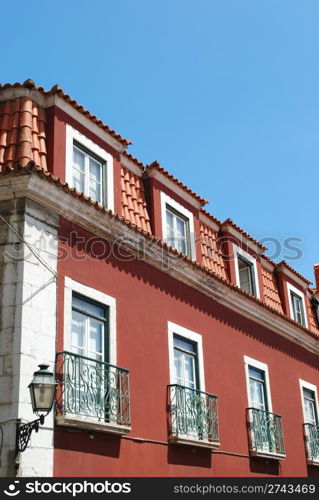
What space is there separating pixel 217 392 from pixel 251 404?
1.52 meters

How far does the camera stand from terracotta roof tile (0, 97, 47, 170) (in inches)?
373

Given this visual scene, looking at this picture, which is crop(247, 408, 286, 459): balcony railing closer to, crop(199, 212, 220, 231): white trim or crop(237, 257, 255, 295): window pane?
crop(237, 257, 255, 295): window pane

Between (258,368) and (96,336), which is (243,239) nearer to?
(258,368)

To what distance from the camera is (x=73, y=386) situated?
8688 mm

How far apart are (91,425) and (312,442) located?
328 inches

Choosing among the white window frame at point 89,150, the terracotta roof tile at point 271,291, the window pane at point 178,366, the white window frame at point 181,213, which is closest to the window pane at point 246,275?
the terracotta roof tile at point 271,291

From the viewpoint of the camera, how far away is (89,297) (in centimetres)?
962

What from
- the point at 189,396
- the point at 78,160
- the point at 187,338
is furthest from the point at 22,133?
the point at 189,396

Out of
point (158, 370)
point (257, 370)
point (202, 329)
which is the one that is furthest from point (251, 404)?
point (158, 370)

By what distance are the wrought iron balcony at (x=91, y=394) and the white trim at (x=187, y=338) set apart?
5.12 ft

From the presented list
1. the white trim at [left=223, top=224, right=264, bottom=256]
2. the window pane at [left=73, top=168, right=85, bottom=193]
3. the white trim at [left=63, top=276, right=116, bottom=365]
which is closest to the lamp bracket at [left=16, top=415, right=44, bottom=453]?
the white trim at [left=63, top=276, right=116, bottom=365]

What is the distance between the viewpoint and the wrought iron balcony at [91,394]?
27.9 feet

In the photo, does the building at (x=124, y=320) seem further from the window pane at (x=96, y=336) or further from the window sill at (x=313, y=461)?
the window sill at (x=313, y=461)

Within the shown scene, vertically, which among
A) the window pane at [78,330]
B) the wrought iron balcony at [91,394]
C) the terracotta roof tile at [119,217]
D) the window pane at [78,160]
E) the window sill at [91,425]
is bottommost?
the window sill at [91,425]
